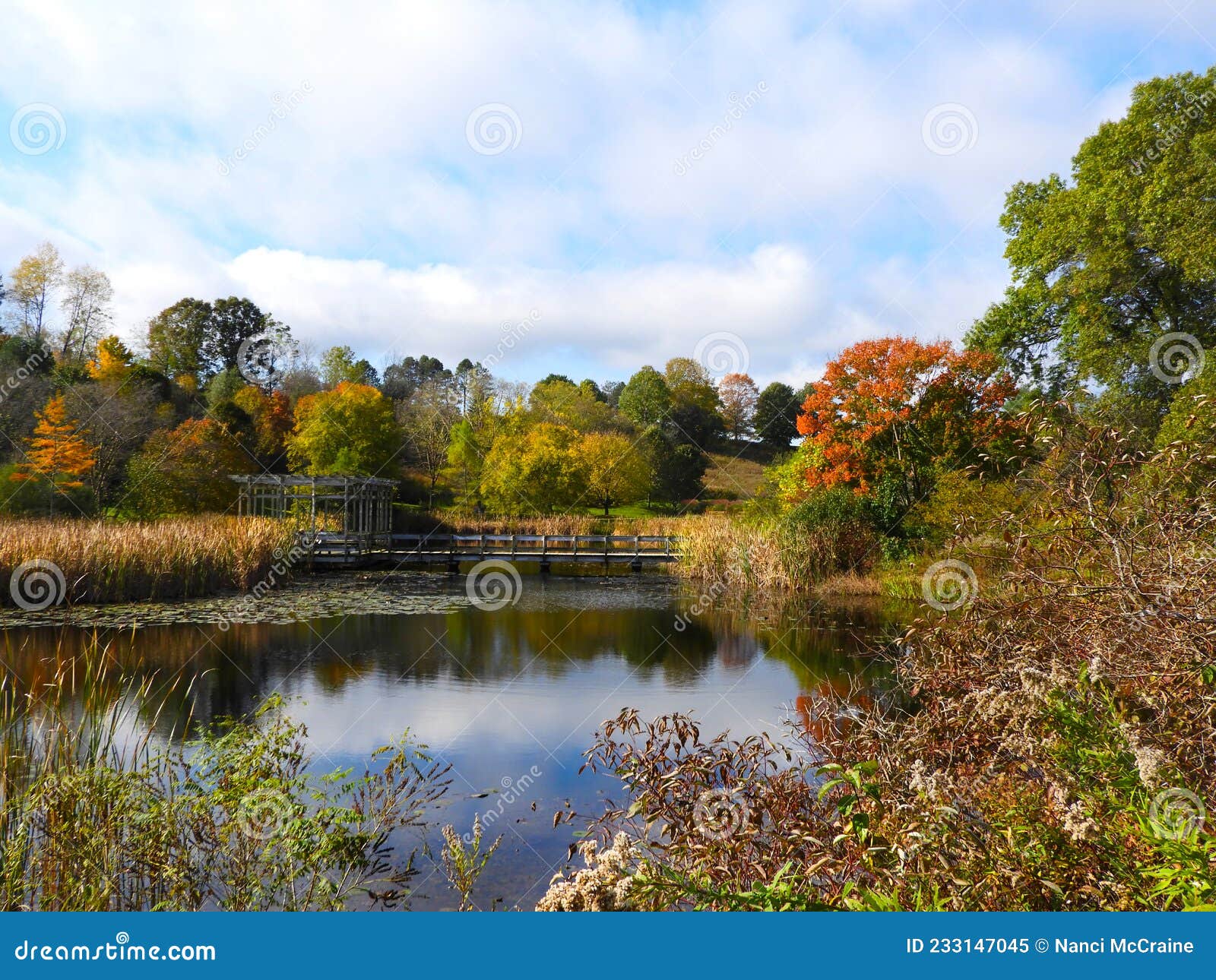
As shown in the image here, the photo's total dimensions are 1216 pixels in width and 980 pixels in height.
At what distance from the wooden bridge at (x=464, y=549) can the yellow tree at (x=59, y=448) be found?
22.7 ft

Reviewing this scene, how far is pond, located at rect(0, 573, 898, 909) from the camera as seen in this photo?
20.4ft

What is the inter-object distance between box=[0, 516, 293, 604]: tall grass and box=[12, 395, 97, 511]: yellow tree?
701 centimetres

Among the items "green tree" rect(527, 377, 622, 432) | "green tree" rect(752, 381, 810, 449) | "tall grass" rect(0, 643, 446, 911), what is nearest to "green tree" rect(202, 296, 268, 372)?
"green tree" rect(527, 377, 622, 432)

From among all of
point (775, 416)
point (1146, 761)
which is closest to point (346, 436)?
point (775, 416)

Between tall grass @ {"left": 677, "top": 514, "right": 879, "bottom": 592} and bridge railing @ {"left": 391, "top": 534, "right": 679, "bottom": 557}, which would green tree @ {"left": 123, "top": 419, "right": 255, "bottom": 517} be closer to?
bridge railing @ {"left": 391, "top": 534, "right": 679, "bottom": 557}

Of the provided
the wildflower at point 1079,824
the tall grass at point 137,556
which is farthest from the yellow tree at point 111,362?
the wildflower at point 1079,824

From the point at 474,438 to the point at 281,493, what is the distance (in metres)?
11.9

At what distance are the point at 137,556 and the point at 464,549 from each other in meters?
13.5

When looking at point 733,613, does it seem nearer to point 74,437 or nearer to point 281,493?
point 281,493

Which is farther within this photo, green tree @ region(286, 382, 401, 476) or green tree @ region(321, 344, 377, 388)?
green tree @ region(321, 344, 377, 388)

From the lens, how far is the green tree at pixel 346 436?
116ft

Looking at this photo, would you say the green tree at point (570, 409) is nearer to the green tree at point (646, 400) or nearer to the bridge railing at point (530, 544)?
the green tree at point (646, 400)

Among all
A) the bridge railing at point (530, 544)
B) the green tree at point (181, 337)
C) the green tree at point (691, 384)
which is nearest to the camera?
the bridge railing at point (530, 544)

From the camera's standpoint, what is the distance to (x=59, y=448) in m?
24.4
